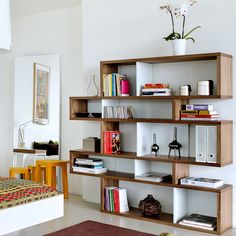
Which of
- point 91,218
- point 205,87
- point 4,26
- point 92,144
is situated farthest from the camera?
point 92,144

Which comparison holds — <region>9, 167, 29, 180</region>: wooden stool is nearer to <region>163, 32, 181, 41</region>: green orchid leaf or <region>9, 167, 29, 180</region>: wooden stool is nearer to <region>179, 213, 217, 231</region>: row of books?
<region>179, 213, 217, 231</region>: row of books

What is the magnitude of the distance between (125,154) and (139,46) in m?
1.29

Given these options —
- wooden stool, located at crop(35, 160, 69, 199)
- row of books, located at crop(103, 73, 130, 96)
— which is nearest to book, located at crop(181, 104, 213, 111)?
row of books, located at crop(103, 73, 130, 96)

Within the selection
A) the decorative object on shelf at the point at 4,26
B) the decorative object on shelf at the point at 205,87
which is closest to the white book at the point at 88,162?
the decorative object on shelf at the point at 205,87

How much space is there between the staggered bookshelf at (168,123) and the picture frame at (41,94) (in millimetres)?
1135

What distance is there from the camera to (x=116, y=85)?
16.5ft

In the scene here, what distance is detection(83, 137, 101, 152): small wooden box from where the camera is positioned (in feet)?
17.1

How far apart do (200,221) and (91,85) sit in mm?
2256

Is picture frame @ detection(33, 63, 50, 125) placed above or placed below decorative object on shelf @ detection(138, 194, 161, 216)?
above

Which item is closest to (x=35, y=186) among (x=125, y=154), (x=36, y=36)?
(x=125, y=154)

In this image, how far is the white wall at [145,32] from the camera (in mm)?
4461

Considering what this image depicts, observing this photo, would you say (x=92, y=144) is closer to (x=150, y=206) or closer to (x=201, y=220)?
(x=150, y=206)

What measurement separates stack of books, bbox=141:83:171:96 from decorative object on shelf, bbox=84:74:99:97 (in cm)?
100

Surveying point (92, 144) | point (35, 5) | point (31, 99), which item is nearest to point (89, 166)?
point (92, 144)
